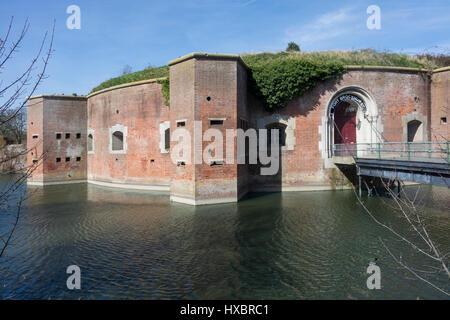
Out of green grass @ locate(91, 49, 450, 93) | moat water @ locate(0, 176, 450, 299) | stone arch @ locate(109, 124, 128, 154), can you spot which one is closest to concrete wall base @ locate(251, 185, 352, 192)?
moat water @ locate(0, 176, 450, 299)

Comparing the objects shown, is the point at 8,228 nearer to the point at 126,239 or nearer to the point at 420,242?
the point at 126,239

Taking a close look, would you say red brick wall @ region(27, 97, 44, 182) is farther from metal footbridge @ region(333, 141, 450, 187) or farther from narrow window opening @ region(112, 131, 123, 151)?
metal footbridge @ region(333, 141, 450, 187)

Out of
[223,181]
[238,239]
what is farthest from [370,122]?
[238,239]

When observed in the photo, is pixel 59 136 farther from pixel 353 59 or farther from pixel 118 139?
pixel 353 59

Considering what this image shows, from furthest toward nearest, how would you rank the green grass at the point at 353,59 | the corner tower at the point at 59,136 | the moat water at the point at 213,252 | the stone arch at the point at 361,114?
the corner tower at the point at 59,136, the green grass at the point at 353,59, the stone arch at the point at 361,114, the moat water at the point at 213,252

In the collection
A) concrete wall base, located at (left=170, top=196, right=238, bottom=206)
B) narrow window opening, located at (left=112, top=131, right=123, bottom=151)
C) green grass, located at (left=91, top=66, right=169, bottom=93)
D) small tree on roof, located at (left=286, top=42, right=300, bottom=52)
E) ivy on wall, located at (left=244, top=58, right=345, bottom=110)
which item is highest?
small tree on roof, located at (left=286, top=42, right=300, bottom=52)

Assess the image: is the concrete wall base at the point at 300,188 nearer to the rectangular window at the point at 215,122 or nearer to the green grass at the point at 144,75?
the rectangular window at the point at 215,122

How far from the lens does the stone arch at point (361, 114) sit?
14523mm

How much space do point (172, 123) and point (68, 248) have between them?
6.98 metres

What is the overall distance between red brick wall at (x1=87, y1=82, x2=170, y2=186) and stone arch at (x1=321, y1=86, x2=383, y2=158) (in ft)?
26.4

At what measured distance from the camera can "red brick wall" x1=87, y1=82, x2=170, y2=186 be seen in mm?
15617

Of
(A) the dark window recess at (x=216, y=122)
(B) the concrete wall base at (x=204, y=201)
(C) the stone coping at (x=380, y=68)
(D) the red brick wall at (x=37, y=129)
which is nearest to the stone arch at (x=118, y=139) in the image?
(D) the red brick wall at (x=37, y=129)

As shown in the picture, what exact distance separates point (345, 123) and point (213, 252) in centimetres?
1214

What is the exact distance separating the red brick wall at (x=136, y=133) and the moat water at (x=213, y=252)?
470 centimetres
